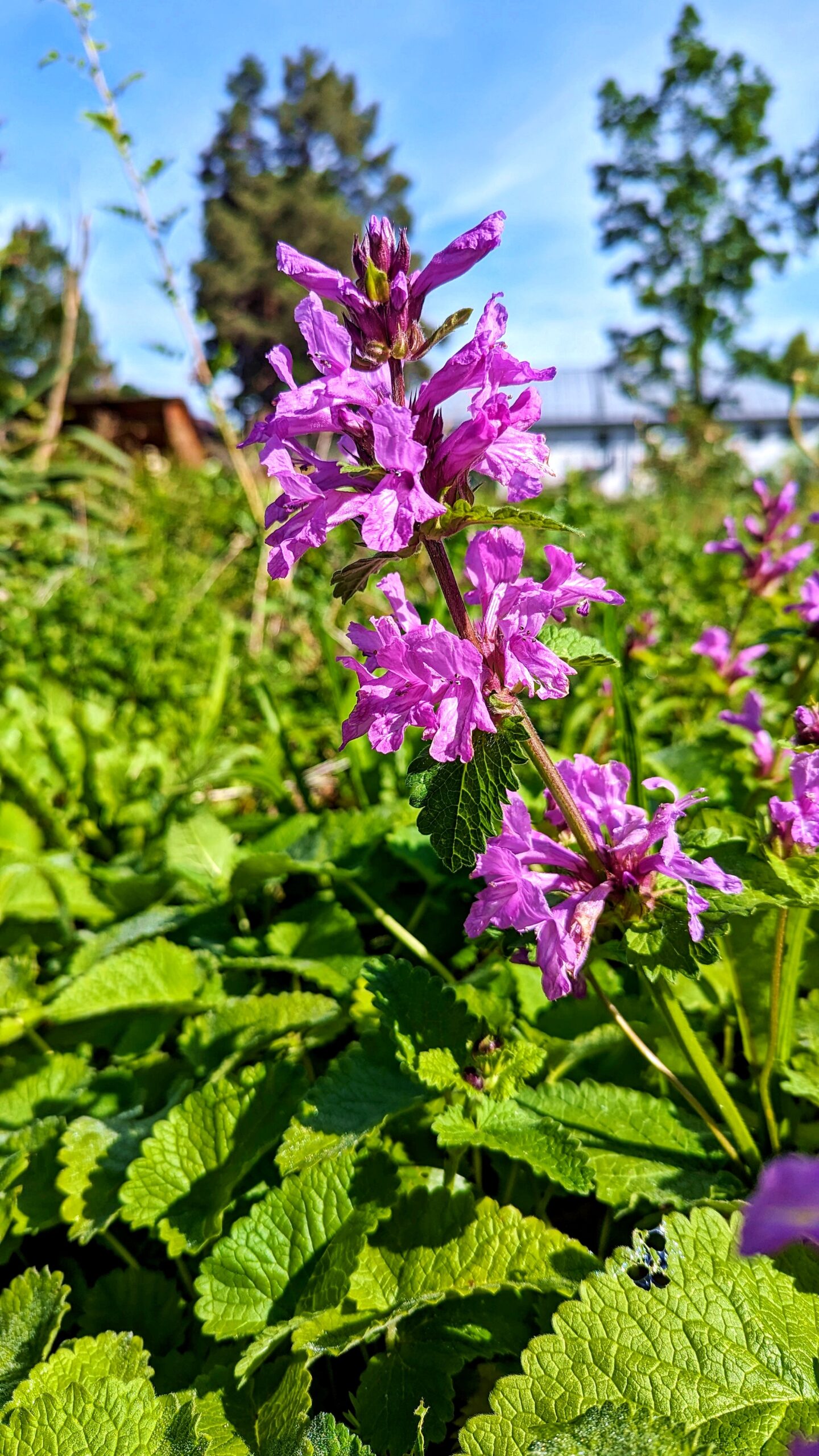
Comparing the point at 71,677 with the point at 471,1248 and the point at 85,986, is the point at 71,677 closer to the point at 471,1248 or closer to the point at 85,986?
the point at 85,986

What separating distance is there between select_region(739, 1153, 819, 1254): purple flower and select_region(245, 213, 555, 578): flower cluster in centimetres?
62

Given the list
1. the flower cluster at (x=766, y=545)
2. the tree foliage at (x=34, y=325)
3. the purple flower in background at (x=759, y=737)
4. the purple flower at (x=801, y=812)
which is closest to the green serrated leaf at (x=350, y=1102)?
the purple flower at (x=801, y=812)

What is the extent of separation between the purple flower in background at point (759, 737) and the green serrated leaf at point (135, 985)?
116cm

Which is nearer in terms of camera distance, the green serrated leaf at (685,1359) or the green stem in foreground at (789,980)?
the green serrated leaf at (685,1359)

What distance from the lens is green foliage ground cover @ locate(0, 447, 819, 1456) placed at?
0.94m

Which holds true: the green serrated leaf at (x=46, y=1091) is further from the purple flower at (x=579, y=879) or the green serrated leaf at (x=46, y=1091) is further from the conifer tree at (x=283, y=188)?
the conifer tree at (x=283, y=188)

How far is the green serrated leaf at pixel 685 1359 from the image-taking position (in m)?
0.87

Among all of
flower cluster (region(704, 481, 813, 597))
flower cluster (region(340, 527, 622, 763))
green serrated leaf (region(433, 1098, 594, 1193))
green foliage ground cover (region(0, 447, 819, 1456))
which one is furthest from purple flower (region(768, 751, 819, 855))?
flower cluster (region(704, 481, 813, 597))

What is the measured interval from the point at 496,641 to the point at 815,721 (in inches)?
21.6

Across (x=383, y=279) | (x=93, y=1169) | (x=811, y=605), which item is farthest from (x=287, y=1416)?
(x=811, y=605)

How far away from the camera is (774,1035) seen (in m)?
1.20

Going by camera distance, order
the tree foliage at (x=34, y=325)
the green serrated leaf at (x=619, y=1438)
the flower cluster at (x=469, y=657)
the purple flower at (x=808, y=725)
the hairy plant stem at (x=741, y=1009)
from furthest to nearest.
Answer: the tree foliage at (x=34, y=325) < the hairy plant stem at (x=741, y=1009) < the purple flower at (x=808, y=725) < the flower cluster at (x=469, y=657) < the green serrated leaf at (x=619, y=1438)

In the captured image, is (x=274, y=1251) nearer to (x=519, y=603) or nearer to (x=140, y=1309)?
(x=140, y=1309)

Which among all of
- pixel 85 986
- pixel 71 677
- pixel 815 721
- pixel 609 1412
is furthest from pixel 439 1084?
pixel 71 677
